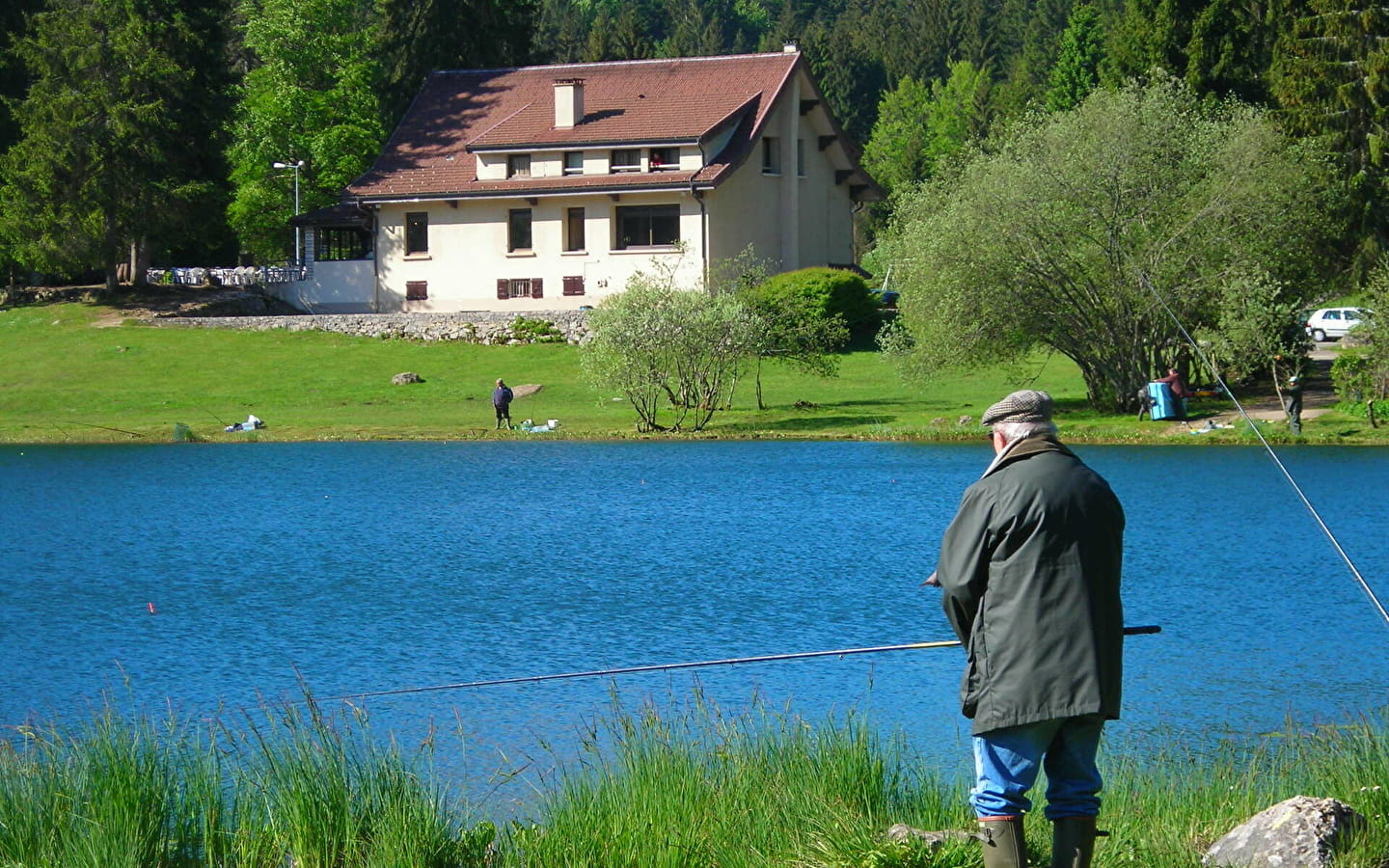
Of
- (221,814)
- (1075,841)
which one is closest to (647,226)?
(221,814)

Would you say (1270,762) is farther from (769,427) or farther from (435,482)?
(769,427)

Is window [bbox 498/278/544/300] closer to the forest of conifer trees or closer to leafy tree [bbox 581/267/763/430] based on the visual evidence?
the forest of conifer trees

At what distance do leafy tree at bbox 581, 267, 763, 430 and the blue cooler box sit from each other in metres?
9.51

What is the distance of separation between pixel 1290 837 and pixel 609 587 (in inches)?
526

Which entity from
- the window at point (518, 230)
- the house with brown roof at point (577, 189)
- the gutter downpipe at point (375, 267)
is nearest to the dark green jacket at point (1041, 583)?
the house with brown roof at point (577, 189)

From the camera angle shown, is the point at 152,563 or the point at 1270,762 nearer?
the point at 1270,762

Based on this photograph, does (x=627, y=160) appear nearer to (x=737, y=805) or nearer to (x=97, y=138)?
(x=97, y=138)

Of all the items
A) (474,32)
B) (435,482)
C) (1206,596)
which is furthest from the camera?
(474,32)

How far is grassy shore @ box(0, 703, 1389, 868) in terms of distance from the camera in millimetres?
7215

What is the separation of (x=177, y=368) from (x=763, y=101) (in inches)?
879

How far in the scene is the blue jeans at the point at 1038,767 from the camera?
20.6 feet

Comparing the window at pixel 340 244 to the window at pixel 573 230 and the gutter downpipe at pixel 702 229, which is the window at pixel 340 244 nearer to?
the window at pixel 573 230

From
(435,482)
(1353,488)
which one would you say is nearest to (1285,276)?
(1353,488)

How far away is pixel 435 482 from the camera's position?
104ft
